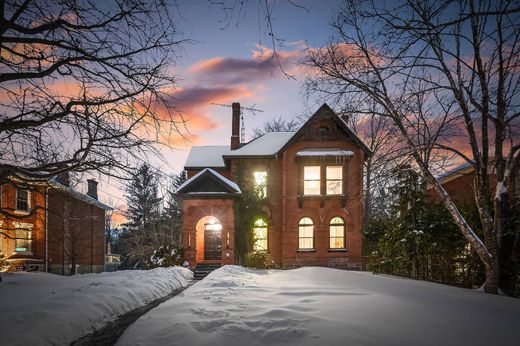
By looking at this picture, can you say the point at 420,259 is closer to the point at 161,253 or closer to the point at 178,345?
the point at 178,345

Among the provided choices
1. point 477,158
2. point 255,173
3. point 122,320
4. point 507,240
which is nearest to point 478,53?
point 477,158

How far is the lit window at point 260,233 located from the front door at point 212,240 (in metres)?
2.89

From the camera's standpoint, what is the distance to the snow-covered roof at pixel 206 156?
76.3 ft

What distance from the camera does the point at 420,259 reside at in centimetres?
1195

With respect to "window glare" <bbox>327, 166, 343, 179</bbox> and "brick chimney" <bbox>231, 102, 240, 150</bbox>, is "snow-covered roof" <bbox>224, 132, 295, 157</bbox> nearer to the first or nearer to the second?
"brick chimney" <bbox>231, 102, 240, 150</bbox>

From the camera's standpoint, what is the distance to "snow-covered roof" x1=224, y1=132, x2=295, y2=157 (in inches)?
847

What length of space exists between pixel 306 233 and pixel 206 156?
31.2 ft

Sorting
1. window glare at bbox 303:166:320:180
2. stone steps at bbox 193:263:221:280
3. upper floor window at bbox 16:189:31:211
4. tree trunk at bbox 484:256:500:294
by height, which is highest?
window glare at bbox 303:166:320:180

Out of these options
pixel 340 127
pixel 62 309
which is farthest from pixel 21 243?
pixel 340 127

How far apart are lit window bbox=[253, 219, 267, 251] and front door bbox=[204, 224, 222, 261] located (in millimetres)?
2887

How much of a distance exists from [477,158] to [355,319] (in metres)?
6.23

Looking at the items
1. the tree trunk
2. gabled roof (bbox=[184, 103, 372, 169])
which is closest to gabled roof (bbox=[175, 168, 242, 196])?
gabled roof (bbox=[184, 103, 372, 169])

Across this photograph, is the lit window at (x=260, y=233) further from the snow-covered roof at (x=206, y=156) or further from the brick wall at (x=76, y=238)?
the brick wall at (x=76, y=238)

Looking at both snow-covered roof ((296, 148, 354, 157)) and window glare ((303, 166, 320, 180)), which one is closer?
snow-covered roof ((296, 148, 354, 157))
